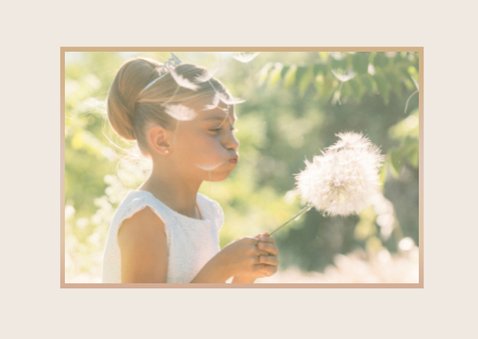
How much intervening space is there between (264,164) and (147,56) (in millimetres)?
633

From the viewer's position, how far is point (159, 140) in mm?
3492

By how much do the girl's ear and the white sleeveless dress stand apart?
173 millimetres

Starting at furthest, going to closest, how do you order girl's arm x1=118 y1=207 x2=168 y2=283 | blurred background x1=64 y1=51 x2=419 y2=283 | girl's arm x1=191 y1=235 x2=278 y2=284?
blurred background x1=64 y1=51 x2=419 y2=283, girl's arm x1=191 y1=235 x2=278 y2=284, girl's arm x1=118 y1=207 x2=168 y2=283

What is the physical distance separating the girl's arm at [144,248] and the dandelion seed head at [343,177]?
24.4 inches

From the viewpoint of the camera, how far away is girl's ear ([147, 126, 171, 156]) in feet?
11.4

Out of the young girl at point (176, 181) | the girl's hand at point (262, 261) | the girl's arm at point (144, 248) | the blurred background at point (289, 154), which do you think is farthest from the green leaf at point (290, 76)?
the girl's arm at point (144, 248)

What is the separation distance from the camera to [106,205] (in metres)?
3.63

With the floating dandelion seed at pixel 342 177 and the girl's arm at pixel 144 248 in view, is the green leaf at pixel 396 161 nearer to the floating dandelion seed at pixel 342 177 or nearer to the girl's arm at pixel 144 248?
the floating dandelion seed at pixel 342 177

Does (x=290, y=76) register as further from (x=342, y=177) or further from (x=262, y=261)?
(x=262, y=261)

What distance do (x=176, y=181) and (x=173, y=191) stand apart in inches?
1.8

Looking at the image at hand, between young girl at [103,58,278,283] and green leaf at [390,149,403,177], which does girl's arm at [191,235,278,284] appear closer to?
young girl at [103,58,278,283]

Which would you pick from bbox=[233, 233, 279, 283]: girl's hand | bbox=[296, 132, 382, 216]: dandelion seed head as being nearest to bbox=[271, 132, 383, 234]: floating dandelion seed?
bbox=[296, 132, 382, 216]: dandelion seed head

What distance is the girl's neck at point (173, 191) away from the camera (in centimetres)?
346

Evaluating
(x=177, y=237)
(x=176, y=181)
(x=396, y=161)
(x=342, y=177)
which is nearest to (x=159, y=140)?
(x=176, y=181)
